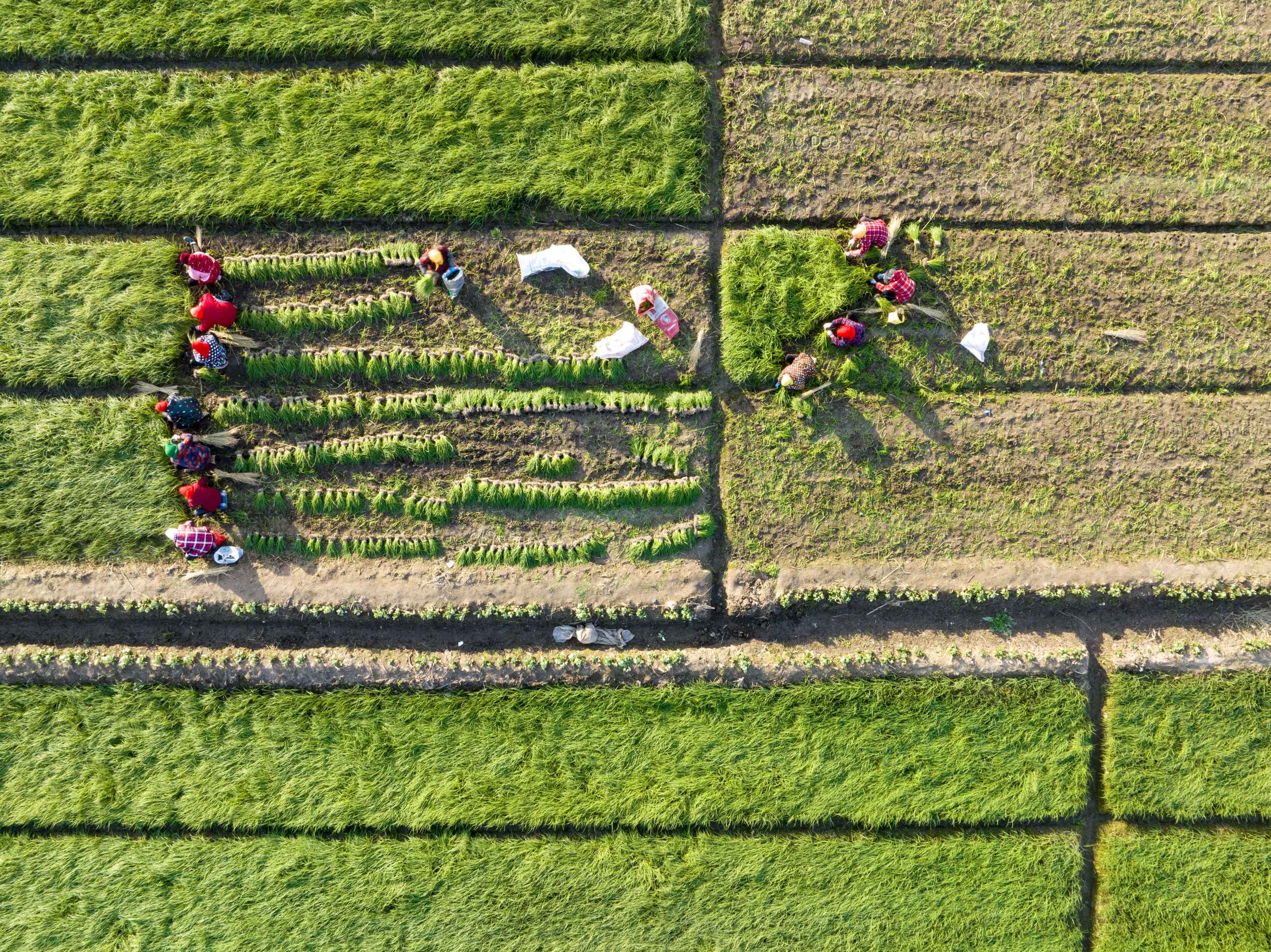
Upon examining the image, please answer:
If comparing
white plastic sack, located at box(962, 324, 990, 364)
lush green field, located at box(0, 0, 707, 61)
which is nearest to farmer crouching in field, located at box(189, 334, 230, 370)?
lush green field, located at box(0, 0, 707, 61)

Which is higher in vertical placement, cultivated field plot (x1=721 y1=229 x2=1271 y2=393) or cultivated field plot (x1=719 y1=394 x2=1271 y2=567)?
cultivated field plot (x1=721 y1=229 x2=1271 y2=393)

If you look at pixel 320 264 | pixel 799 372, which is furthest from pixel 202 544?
pixel 799 372

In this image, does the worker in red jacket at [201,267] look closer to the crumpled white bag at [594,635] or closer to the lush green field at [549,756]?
the lush green field at [549,756]

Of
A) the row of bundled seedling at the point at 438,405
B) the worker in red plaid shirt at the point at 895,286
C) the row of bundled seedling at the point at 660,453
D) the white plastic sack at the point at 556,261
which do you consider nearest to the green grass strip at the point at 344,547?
the row of bundled seedling at the point at 438,405

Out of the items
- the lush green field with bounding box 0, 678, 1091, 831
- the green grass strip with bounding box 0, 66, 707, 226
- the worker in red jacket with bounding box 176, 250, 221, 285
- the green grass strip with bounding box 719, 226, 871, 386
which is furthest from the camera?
the green grass strip with bounding box 719, 226, 871, 386

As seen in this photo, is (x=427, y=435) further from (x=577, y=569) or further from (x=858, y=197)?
(x=858, y=197)

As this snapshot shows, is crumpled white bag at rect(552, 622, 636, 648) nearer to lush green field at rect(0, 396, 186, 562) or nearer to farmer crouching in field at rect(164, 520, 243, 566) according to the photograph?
farmer crouching in field at rect(164, 520, 243, 566)
